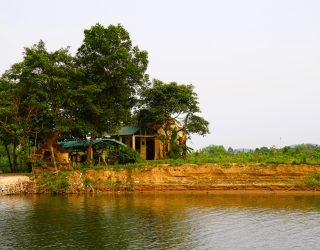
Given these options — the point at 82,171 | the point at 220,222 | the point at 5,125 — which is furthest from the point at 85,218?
the point at 5,125

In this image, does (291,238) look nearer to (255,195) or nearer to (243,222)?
(243,222)

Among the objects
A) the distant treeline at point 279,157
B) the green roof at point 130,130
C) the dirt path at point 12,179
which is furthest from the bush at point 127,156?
the dirt path at point 12,179

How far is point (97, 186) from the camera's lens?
37.0 m

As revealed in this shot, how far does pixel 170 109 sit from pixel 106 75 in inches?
335

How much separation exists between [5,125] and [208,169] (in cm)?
1820

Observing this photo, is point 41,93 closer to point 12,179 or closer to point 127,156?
point 12,179

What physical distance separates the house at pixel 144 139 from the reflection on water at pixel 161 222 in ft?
46.3

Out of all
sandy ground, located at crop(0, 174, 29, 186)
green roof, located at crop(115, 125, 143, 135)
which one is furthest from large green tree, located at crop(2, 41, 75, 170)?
green roof, located at crop(115, 125, 143, 135)

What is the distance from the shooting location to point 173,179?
38.2 meters

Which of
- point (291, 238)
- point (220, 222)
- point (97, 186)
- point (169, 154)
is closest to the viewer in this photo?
point (291, 238)

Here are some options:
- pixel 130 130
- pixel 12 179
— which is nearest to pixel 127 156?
pixel 130 130

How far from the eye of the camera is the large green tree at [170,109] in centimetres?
4428

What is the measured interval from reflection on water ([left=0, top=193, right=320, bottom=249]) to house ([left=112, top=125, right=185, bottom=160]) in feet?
46.3

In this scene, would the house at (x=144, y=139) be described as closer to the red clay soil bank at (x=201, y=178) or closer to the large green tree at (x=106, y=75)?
the large green tree at (x=106, y=75)
